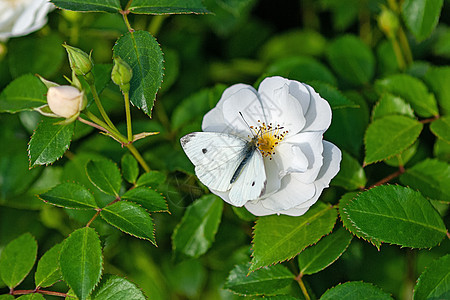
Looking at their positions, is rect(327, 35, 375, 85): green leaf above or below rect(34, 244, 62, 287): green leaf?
above

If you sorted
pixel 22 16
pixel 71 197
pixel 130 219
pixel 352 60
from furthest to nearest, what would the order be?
1. pixel 352 60
2. pixel 22 16
3. pixel 71 197
4. pixel 130 219

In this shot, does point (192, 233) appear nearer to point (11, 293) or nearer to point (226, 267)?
point (226, 267)

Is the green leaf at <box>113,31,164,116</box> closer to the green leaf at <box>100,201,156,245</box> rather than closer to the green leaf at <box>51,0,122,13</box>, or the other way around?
the green leaf at <box>51,0,122,13</box>

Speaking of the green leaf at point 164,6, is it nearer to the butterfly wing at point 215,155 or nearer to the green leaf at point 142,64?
the green leaf at point 142,64

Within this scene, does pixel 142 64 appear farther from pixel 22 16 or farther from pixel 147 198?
pixel 22 16

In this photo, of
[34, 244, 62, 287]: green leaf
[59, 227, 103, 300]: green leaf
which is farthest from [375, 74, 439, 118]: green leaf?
[34, 244, 62, 287]: green leaf

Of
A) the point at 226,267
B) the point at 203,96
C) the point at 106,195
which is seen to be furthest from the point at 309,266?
the point at 203,96

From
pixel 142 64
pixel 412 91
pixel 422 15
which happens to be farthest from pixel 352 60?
pixel 142 64
